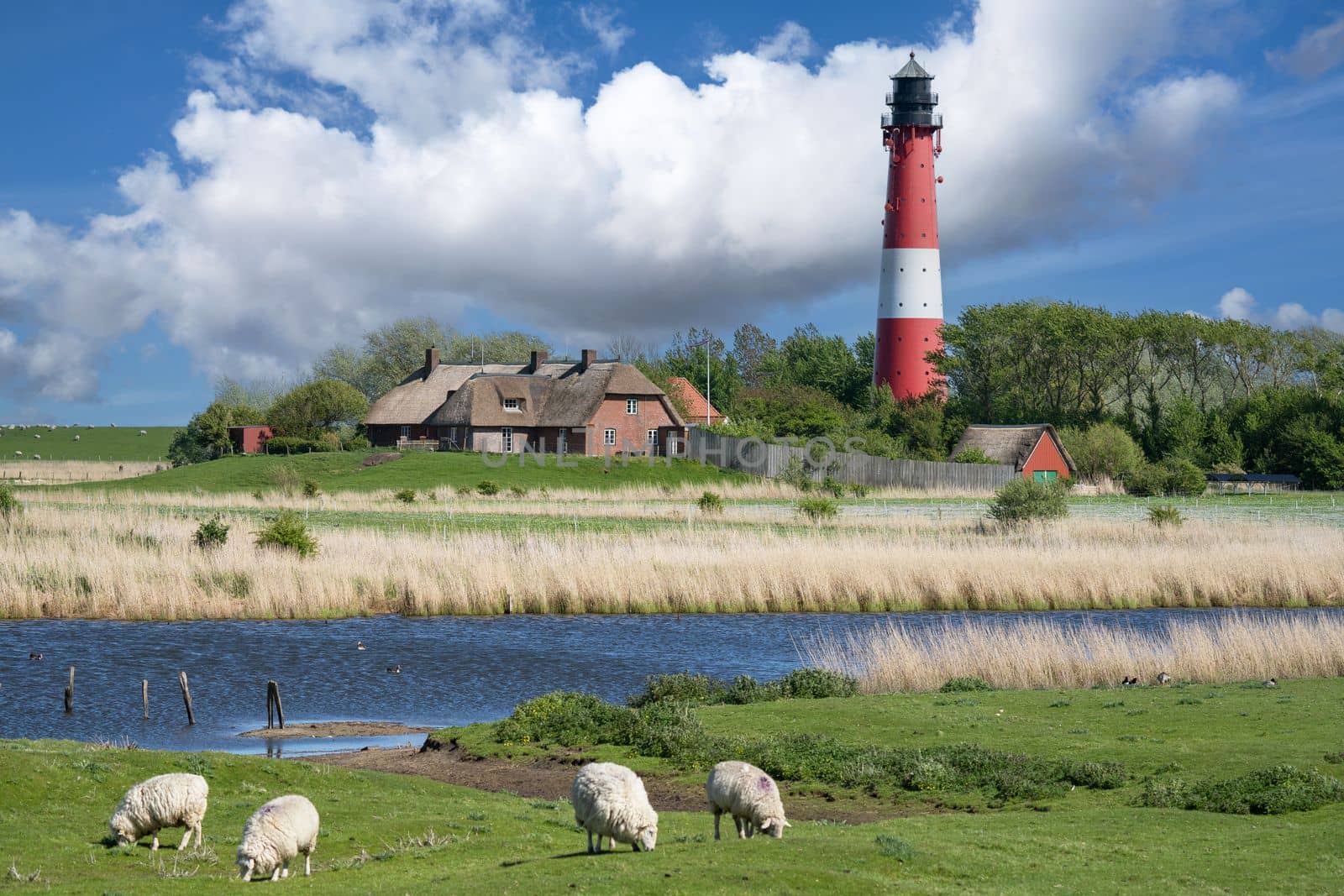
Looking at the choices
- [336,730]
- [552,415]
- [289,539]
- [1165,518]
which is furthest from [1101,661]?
[552,415]

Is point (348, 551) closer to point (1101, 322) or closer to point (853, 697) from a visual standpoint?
point (853, 697)

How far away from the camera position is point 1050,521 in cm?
4634

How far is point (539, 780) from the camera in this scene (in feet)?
57.6

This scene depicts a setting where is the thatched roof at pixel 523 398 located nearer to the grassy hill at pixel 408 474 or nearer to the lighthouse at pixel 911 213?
the grassy hill at pixel 408 474

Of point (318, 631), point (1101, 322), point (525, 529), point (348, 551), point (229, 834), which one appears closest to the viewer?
point (229, 834)

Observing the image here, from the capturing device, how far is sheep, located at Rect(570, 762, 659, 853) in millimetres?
10797

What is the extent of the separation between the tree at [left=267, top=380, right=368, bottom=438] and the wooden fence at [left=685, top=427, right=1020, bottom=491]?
103 ft

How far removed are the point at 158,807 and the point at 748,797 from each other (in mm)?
5159

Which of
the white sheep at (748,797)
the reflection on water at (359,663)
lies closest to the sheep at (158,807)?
the white sheep at (748,797)

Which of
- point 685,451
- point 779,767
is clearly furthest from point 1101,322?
point 779,767

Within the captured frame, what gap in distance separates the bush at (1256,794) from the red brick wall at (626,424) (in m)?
74.7

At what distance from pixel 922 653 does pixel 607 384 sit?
6579 centimetres

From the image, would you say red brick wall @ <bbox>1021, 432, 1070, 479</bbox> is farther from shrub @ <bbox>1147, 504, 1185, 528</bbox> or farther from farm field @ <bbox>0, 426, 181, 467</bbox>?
farm field @ <bbox>0, 426, 181, 467</bbox>

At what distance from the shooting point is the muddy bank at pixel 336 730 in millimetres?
21297
